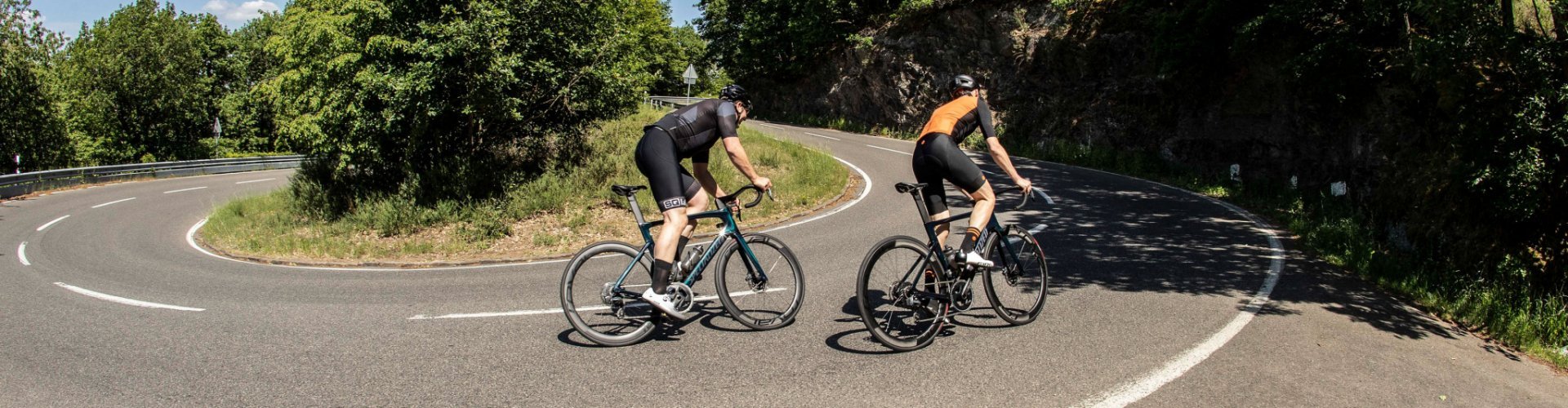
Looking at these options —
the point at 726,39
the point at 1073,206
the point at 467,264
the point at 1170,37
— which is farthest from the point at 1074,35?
the point at 726,39

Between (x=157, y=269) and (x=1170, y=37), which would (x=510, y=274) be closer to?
(x=157, y=269)

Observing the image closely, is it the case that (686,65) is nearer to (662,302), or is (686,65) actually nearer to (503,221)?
(503,221)

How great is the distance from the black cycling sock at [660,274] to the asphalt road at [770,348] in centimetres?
38

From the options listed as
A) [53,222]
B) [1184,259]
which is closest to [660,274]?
[1184,259]

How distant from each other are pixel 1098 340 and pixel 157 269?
1119 centimetres

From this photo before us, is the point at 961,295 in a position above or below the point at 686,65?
below

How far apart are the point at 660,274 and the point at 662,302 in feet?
0.57

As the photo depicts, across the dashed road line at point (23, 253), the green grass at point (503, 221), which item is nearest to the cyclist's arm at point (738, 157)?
the green grass at point (503, 221)

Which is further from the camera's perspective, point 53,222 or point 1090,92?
→ point 1090,92

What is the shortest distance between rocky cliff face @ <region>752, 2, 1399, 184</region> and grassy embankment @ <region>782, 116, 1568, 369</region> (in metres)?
2.28

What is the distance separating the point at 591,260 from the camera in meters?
5.20

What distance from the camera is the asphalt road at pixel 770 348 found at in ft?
14.9

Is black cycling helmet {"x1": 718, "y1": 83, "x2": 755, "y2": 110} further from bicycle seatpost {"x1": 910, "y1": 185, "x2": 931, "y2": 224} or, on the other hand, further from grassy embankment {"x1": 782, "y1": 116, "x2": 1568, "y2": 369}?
grassy embankment {"x1": 782, "y1": 116, "x2": 1568, "y2": 369}

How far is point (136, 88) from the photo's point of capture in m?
51.3
